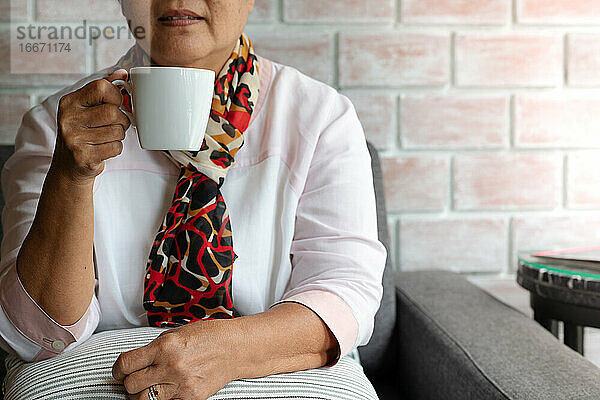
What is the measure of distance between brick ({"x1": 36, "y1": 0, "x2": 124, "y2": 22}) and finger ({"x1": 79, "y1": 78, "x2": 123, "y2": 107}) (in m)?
0.26

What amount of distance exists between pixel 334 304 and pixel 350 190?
197 millimetres

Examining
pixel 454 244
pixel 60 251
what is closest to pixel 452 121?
pixel 454 244

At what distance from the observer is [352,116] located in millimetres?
1148

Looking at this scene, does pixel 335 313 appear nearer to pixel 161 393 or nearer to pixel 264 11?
pixel 161 393

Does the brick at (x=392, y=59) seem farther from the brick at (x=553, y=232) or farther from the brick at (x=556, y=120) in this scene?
the brick at (x=553, y=232)

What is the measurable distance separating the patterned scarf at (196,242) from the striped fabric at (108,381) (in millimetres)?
104

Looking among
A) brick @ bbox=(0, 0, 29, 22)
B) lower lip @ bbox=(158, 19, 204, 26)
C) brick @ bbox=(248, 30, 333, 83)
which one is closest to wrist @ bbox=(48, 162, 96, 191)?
lower lip @ bbox=(158, 19, 204, 26)

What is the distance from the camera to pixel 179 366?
791 millimetres

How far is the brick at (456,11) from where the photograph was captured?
1527mm

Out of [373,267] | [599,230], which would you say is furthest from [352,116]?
[599,230]

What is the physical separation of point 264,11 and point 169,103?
84 cm

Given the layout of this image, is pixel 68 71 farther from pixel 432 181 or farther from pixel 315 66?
pixel 432 181

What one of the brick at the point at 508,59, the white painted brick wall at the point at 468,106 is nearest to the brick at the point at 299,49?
the white painted brick wall at the point at 468,106

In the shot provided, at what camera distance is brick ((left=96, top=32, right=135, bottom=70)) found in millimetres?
1005
